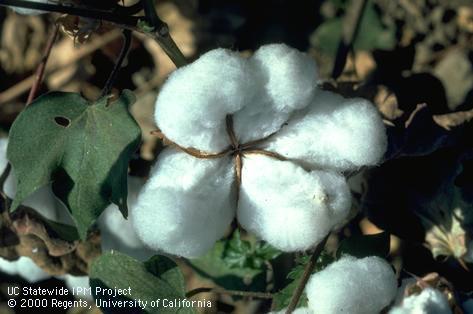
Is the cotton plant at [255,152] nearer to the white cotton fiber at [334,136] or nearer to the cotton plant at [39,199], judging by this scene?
the white cotton fiber at [334,136]

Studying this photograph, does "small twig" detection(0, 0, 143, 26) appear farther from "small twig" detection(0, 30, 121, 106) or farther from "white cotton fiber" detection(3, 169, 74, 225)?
"small twig" detection(0, 30, 121, 106)

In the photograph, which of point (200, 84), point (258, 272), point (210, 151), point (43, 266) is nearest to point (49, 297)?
point (43, 266)

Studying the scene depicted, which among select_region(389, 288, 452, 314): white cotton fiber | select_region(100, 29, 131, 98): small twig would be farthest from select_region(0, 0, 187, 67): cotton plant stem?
select_region(389, 288, 452, 314): white cotton fiber

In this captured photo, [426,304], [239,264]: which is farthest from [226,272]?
Answer: [426,304]

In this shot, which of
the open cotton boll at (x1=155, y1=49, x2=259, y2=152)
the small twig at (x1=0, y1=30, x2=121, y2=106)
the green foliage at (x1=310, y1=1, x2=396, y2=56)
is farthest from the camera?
the small twig at (x1=0, y1=30, x2=121, y2=106)

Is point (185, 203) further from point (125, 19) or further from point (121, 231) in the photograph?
point (121, 231)

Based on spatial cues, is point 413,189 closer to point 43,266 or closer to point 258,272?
point 258,272
